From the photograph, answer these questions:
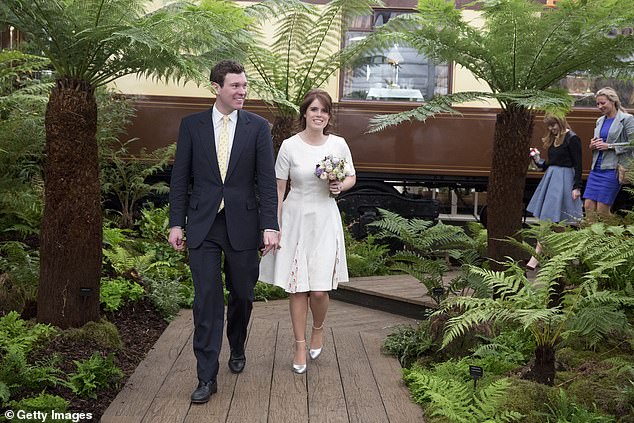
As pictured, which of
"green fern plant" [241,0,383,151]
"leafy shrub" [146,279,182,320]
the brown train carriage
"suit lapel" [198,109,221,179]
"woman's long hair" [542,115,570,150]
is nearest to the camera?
"suit lapel" [198,109,221,179]

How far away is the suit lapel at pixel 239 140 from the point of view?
4789 mm

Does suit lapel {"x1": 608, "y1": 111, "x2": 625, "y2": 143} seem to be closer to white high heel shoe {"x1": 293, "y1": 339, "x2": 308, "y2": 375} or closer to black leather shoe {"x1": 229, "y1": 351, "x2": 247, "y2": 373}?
white high heel shoe {"x1": 293, "y1": 339, "x2": 308, "y2": 375}

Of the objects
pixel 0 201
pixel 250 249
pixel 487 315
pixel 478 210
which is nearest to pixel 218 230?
pixel 250 249

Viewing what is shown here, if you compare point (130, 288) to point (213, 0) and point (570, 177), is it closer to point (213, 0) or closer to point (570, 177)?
point (213, 0)

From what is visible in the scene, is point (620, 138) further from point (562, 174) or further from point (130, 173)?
point (130, 173)

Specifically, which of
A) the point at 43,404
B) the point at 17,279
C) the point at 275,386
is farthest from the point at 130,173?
the point at 43,404

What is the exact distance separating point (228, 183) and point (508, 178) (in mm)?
2403

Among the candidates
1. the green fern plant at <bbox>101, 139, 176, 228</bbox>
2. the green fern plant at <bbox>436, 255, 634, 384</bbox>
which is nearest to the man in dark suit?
the green fern plant at <bbox>436, 255, 634, 384</bbox>

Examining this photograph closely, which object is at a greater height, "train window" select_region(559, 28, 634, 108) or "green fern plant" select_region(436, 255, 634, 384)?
"train window" select_region(559, 28, 634, 108)

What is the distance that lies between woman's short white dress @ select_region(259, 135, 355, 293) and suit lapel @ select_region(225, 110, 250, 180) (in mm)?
506

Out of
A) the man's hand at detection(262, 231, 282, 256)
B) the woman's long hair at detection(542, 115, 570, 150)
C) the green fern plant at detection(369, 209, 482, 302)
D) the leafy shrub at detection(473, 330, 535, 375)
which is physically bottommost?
the leafy shrub at detection(473, 330, 535, 375)

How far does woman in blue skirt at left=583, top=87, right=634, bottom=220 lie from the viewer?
319 inches

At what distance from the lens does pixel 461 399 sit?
14.2ft

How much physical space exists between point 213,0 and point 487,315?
3.10m
